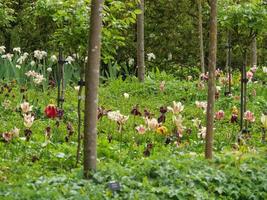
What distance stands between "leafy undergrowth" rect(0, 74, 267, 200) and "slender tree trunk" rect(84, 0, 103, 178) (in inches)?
6.4

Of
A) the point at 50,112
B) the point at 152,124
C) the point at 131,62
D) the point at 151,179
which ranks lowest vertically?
the point at 151,179

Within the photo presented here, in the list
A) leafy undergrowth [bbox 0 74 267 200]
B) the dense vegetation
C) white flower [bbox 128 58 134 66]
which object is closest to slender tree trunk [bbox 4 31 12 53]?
white flower [bbox 128 58 134 66]

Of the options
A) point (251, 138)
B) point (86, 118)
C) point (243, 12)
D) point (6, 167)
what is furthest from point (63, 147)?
point (243, 12)

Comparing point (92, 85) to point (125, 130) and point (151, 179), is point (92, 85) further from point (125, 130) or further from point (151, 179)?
point (125, 130)

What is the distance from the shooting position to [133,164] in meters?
5.68

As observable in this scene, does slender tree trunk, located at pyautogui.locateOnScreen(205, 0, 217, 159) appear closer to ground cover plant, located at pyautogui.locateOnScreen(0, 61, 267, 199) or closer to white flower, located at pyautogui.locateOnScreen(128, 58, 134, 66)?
ground cover plant, located at pyautogui.locateOnScreen(0, 61, 267, 199)

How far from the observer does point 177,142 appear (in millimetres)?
7344

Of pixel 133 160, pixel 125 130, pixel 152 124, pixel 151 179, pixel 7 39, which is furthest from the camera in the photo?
pixel 7 39

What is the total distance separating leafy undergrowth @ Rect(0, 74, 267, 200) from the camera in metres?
4.79

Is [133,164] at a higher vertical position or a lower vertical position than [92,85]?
lower

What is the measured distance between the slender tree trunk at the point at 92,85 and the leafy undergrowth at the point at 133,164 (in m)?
0.16

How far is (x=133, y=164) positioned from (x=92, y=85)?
942mm

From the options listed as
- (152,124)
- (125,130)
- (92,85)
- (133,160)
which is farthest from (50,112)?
(92,85)

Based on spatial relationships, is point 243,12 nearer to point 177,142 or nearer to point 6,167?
point 177,142
